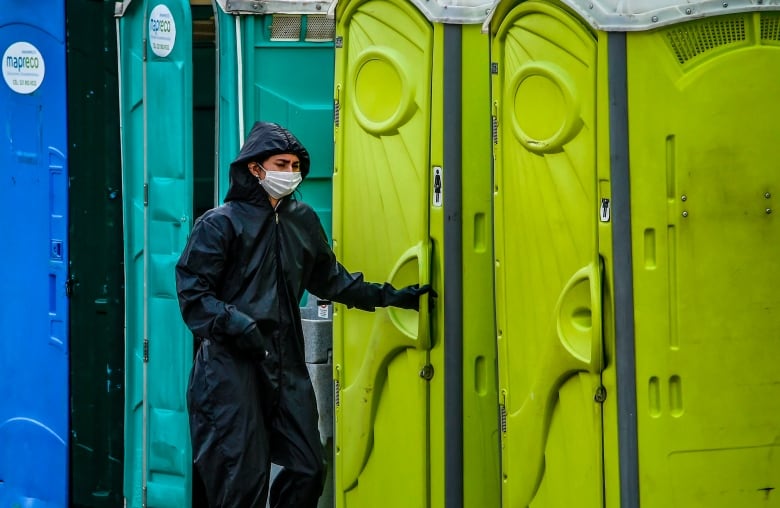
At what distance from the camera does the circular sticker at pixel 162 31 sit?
8141mm

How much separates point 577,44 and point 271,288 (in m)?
1.66

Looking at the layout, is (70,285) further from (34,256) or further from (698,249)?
(698,249)

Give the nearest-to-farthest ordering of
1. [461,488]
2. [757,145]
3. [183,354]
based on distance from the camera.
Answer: [757,145]
[461,488]
[183,354]

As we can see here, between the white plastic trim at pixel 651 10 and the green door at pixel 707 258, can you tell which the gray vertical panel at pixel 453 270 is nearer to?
the white plastic trim at pixel 651 10

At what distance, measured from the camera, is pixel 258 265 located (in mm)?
7234

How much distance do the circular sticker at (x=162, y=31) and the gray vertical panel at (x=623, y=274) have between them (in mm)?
2609

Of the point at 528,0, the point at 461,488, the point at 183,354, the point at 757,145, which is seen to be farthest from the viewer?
the point at 183,354

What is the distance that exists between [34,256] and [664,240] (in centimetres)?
352

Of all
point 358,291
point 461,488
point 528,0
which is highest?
point 528,0

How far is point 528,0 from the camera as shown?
6.52 m

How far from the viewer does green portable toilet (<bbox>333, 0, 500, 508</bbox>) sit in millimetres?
7008

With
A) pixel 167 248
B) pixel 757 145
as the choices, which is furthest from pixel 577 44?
pixel 167 248

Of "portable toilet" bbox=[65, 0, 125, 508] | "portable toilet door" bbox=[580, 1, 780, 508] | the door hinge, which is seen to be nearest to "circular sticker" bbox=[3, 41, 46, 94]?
"portable toilet" bbox=[65, 0, 125, 508]

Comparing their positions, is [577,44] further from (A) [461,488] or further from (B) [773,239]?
(A) [461,488]
